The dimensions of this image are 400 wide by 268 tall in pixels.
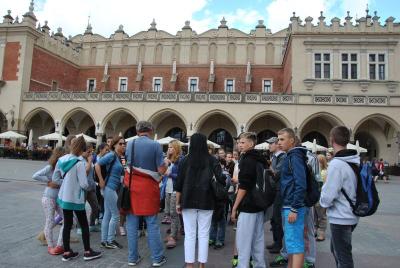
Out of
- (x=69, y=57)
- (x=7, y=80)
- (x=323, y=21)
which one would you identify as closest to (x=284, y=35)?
(x=323, y=21)

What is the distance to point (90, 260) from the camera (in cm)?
443

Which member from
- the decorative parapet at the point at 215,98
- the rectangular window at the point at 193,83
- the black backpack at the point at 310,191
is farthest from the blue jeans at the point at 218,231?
the rectangular window at the point at 193,83

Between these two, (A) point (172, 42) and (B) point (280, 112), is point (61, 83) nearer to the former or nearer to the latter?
(A) point (172, 42)

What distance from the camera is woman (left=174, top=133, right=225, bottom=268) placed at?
3.93m

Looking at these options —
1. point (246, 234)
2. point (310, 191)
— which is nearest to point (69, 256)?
point (246, 234)

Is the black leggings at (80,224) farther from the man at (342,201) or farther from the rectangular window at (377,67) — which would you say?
the rectangular window at (377,67)

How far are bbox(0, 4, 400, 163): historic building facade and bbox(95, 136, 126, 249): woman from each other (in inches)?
751

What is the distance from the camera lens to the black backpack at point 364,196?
10.6ft

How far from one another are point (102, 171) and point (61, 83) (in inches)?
1255

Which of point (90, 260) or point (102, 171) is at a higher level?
point (102, 171)

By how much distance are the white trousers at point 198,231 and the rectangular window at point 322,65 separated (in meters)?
23.9

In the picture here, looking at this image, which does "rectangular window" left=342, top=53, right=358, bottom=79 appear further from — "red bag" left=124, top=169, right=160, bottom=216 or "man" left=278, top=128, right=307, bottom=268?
"red bag" left=124, top=169, right=160, bottom=216

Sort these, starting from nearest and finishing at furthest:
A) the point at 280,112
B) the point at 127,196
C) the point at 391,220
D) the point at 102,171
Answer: the point at 127,196 → the point at 102,171 → the point at 391,220 → the point at 280,112

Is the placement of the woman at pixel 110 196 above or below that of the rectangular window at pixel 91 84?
below
